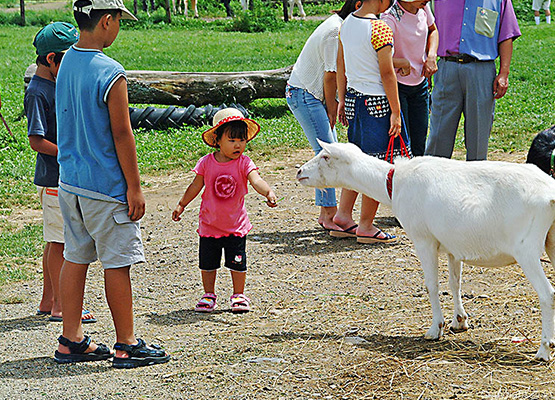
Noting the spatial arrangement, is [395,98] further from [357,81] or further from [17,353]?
[17,353]

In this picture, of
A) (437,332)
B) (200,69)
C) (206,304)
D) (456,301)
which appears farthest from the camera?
(200,69)

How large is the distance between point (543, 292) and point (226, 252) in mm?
2187

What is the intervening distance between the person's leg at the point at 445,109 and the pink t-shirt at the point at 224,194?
7.46 ft

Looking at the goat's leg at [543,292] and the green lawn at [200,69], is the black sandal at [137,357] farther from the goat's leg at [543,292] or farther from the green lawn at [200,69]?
the green lawn at [200,69]

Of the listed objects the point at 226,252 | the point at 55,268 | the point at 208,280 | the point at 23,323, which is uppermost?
the point at 226,252

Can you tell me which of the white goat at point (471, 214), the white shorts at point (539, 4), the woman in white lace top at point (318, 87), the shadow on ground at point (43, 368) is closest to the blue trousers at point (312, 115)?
the woman in white lace top at point (318, 87)

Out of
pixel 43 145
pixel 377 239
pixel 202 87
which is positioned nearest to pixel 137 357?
pixel 43 145

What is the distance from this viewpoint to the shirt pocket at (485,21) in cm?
A: 646

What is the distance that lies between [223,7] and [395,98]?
27.9m

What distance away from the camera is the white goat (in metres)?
4.09

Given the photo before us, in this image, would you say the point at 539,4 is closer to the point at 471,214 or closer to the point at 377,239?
the point at 377,239

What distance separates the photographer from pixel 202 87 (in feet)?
42.5

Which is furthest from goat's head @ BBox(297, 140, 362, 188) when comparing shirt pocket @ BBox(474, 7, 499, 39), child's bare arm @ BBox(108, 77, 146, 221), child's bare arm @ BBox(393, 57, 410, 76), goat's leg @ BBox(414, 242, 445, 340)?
shirt pocket @ BBox(474, 7, 499, 39)

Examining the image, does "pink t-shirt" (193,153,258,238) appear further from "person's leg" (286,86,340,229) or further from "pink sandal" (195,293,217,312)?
"person's leg" (286,86,340,229)
